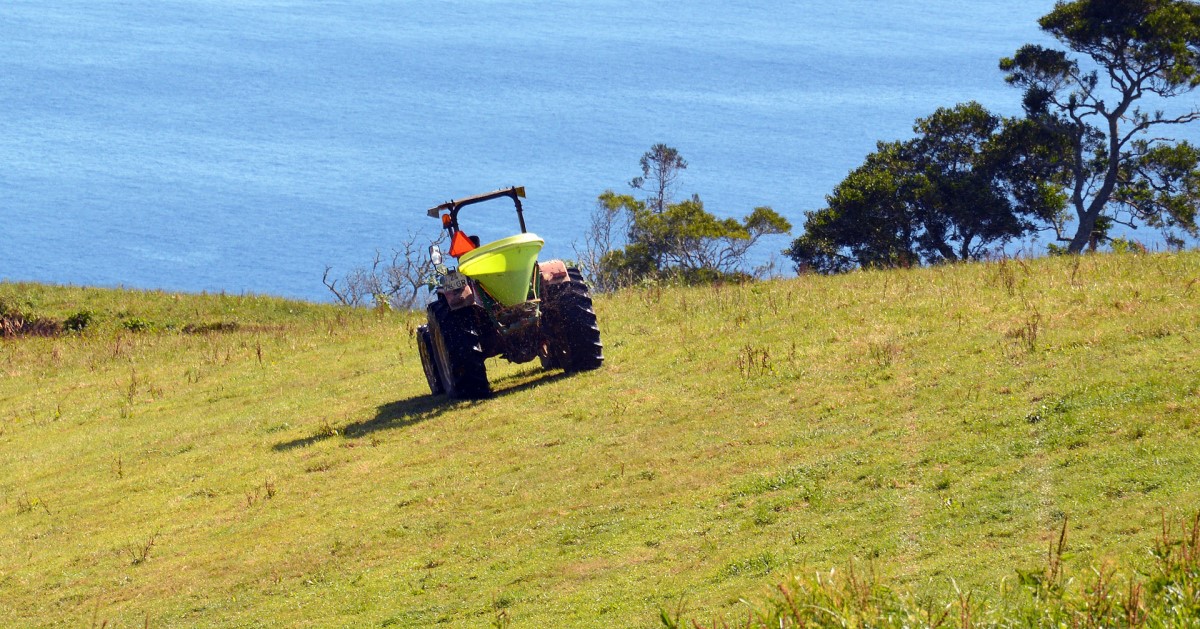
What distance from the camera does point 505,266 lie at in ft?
57.0

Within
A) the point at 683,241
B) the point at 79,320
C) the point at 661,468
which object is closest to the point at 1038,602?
the point at 661,468

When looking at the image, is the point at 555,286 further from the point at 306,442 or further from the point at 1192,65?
the point at 1192,65

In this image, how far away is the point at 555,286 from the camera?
1828 centimetres

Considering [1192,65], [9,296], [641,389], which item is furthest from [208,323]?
[1192,65]

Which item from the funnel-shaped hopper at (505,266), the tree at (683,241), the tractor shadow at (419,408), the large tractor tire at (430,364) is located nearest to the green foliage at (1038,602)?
the funnel-shaped hopper at (505,266)

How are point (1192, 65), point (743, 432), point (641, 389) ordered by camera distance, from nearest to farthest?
point (743, 432)
point (641, 389)
point (1192, 65)

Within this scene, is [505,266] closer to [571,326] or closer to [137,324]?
[571,326]

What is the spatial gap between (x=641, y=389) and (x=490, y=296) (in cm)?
238

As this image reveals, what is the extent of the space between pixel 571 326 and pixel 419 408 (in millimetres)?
2397

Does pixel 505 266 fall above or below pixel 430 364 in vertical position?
above

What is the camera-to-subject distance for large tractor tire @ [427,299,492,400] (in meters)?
17.7

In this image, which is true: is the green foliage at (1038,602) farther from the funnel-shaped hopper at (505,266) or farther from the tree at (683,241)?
the tree at (683,241)

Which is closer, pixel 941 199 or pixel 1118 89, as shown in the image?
pixel 1118 89

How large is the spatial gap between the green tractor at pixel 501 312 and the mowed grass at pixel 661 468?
1.56 feet
